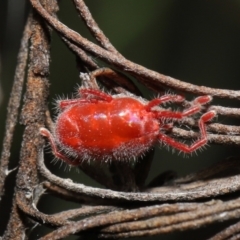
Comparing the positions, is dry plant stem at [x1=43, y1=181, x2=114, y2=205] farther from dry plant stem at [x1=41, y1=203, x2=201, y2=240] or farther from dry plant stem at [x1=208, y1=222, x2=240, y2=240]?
dry plant stem at [x1=208, y1=222, x2=240, y2=240]

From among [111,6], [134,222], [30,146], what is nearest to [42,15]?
[30,146]

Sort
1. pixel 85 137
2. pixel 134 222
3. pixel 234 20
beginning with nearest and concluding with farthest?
pixel 134 222 < pixel 85 137 < pixel 234 20

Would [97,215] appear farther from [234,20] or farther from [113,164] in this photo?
[234,20]

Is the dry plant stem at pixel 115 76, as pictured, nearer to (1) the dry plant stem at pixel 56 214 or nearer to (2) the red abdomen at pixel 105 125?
(2) the red abdomen at pixel 105 125

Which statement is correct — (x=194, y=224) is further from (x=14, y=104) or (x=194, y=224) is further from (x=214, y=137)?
(x=14, y=104)

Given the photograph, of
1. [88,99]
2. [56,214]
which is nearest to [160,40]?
[88,99]

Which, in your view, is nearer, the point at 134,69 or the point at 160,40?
the point at 134,69
